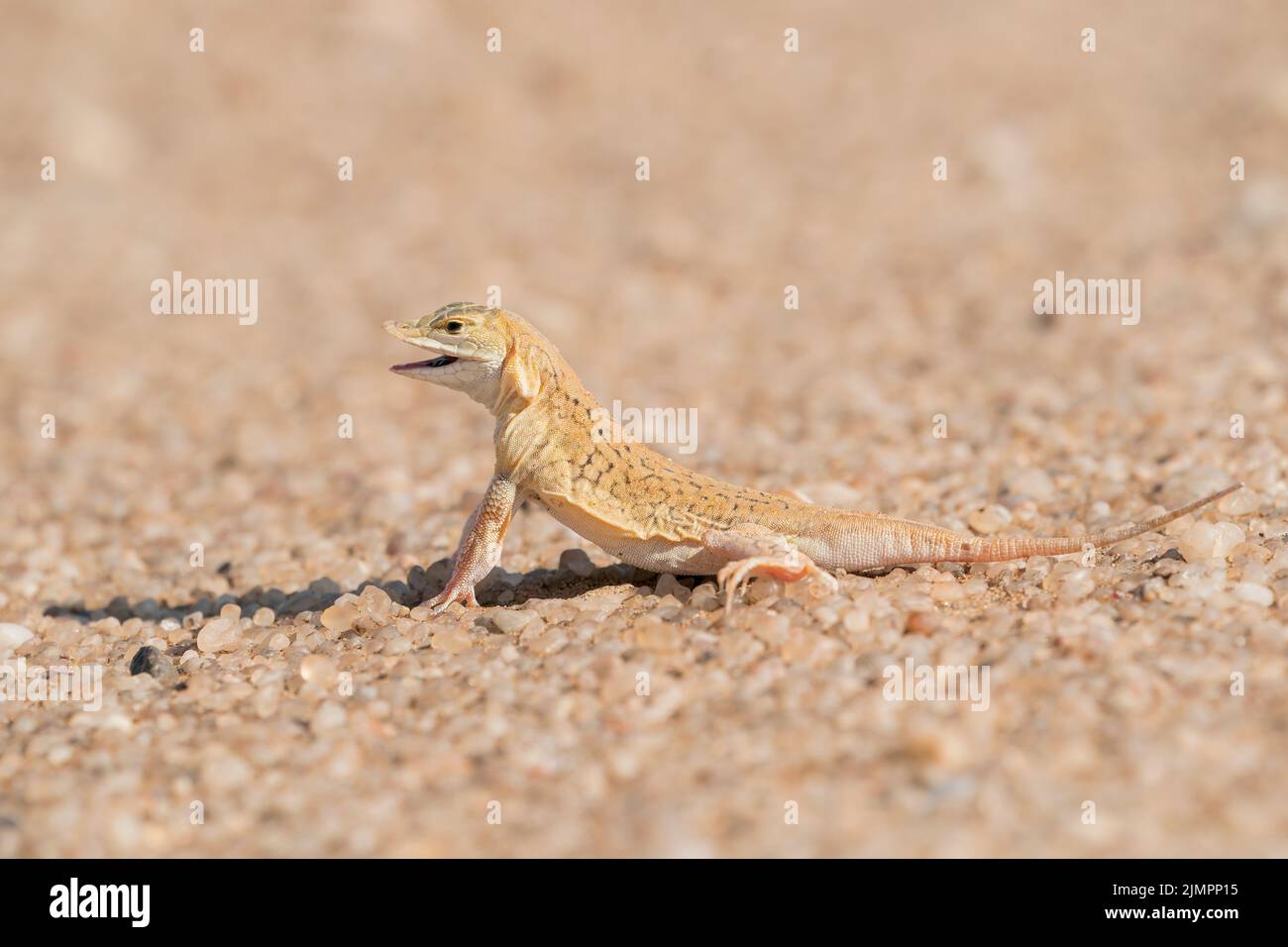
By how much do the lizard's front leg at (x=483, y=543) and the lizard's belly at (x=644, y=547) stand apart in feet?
0.72

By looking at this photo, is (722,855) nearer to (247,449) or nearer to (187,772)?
(187,772)

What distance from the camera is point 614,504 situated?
19.5 feet

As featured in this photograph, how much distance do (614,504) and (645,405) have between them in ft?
15.9

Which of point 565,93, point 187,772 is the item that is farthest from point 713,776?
point 565,93

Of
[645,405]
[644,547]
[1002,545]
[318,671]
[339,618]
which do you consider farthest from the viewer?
[645,405]

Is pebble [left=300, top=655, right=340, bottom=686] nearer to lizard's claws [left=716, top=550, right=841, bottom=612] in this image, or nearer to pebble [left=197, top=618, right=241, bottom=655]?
pebble [left=197, top=618, right=241, bottom=655]

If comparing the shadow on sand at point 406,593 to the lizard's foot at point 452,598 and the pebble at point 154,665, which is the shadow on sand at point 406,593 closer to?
the lizard's foot at point 452,598

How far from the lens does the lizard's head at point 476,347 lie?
6.04 meters

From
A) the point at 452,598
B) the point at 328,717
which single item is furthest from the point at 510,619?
the point at 328,717

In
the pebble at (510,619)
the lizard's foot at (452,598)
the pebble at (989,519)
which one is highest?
the pebble at (989,519)

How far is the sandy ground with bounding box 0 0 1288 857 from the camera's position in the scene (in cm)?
441

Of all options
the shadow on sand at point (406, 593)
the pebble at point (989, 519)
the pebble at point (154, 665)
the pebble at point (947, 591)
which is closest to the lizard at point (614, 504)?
the pebble at point (947, 591)

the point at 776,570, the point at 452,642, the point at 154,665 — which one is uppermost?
the point at 776,570

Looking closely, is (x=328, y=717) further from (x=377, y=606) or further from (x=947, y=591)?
(x=947, y=591)
